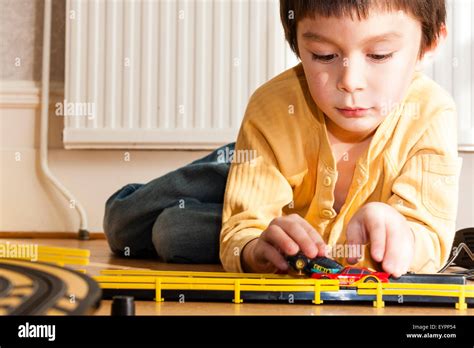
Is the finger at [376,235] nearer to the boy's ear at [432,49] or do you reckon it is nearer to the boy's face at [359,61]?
the boy's face at [359,61]

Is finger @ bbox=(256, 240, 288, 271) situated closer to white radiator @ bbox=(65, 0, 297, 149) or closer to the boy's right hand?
the boy's right hand

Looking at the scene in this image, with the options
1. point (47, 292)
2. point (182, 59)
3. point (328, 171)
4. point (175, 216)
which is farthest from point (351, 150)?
point (182, 59)

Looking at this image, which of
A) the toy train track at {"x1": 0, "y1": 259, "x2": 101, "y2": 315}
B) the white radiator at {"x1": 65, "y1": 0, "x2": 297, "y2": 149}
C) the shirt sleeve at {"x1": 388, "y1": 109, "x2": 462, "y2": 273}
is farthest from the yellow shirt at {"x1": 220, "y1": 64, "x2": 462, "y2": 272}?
the white radiator at {"x1": 65, "y1": 0, "x2": 297, "y2": 149}

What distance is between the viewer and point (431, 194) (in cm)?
66

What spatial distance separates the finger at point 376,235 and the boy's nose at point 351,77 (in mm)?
117

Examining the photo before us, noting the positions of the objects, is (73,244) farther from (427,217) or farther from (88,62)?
(427,217)

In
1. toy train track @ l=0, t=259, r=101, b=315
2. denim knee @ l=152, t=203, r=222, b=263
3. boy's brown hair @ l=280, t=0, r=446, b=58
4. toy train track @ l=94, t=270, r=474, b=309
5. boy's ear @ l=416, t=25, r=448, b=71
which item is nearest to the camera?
toy train track @ l=0, t=259, r=101, b=315

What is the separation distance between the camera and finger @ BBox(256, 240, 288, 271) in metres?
0.58

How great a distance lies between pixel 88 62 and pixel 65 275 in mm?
1318

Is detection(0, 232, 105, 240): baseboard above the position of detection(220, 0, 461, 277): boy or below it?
below

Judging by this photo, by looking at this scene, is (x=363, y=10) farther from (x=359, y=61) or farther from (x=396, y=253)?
(x=396, y=253)

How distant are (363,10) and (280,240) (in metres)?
0.19

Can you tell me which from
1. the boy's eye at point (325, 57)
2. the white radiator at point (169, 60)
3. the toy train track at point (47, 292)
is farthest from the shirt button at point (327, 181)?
the white radiator at point (169, 60)

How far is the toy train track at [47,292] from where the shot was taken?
10.8 inches
